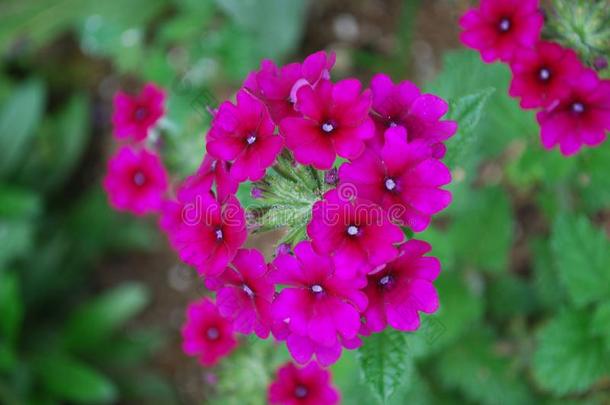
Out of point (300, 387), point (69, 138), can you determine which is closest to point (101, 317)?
point (69, 138)

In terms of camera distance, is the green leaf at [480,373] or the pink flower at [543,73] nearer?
the pink flower at [543,73]

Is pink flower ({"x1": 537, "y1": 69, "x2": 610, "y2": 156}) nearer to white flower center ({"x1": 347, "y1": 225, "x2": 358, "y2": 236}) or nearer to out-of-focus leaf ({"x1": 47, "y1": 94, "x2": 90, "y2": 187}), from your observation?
white flower center ({"x1": 347, "y1": 225, "x2": 358, "y2": 236})

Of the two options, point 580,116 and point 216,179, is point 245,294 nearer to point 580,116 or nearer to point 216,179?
point 216,179

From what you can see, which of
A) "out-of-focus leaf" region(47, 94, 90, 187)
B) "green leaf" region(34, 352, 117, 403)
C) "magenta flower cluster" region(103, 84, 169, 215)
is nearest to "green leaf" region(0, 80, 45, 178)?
"out-of-focus leaf" region(47, 94, 90, 187)

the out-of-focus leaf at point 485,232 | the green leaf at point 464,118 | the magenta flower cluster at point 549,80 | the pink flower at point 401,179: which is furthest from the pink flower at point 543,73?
the out-of-focus leaf at point 485,232

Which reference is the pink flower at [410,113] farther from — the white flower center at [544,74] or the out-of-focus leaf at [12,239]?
the out-of-focus leaf at [12,239]

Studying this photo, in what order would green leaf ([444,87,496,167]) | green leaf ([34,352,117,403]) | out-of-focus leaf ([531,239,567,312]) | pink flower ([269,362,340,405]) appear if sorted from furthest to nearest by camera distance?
1. green leaf ([34,352,117,403])
2. out-of-focus leaf ([531,239,567,312])
3. pink flower ([269,362,340,405])
4. green leaf ([444,87,496,167])
